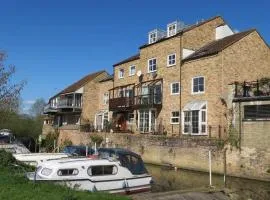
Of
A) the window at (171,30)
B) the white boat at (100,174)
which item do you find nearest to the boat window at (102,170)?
the white boat at (100,174)

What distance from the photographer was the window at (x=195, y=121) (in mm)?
33875

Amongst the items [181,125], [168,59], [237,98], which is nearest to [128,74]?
[168,59]

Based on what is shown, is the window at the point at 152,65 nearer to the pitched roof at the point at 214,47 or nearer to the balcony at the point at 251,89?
the pitched roof at the point at 214,47

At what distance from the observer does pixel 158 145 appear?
35531 millimetres

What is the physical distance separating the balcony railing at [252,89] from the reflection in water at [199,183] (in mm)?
6437

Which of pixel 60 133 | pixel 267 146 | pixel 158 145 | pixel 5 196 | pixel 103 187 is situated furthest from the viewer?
pixel 60 133

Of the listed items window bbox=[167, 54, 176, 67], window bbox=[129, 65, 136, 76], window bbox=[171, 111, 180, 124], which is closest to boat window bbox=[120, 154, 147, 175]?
window bbox=[171, 111, 180, 124]

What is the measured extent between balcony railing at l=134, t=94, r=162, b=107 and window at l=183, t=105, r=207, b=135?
14.8 feet

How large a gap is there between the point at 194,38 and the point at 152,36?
741 cm

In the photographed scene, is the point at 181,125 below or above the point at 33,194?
above

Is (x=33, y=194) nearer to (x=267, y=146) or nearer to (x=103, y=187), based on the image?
(x=103, y=187)

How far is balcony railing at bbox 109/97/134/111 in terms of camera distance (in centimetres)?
4380

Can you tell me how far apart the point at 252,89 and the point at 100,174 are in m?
16.9

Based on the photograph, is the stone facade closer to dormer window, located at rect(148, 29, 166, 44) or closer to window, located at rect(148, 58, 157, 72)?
window, located at rect(148, 58, 157, 72)
